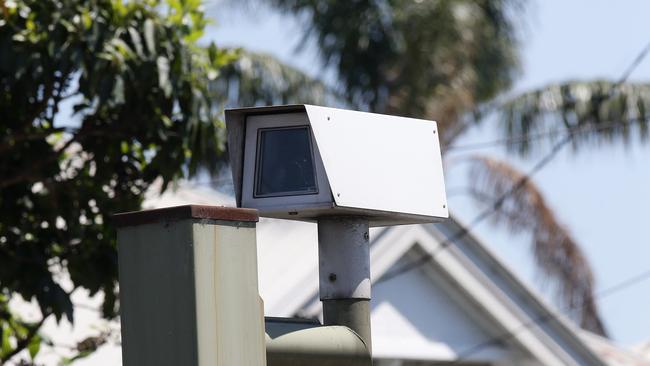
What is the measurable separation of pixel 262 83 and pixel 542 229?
19.3ft

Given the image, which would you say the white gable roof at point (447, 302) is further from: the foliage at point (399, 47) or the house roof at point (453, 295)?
the foliage at point (399, 47)

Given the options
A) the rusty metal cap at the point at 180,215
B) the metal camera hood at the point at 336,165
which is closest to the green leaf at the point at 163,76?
the metal camera hood at the point at 336,165

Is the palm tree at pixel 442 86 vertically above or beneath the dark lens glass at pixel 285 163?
above

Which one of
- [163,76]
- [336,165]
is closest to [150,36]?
[163,76]

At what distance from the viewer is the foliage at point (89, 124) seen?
6828mm

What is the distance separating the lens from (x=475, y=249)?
579 inches

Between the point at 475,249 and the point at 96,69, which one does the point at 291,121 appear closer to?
the point at 96,69

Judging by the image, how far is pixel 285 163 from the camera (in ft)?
13.0

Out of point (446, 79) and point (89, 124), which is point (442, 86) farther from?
point (89, 124)

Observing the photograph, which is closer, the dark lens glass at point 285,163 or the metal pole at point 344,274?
the dark lens glass at point 285,163

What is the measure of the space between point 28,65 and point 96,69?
38cm

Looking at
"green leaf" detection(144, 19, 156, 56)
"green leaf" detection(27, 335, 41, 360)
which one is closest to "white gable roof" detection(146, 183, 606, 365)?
"green leaf" detection(27, 335, 41, 360)

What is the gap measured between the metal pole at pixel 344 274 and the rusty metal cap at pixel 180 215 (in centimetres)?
60

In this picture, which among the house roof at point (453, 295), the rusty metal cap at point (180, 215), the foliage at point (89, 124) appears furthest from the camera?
the house roof at point (453, 295)
